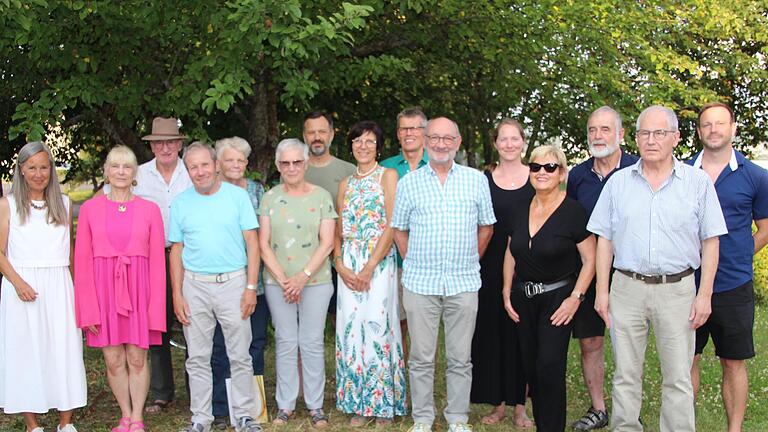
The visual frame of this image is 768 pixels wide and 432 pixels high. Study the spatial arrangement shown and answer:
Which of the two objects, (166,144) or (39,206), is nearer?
(39,206)

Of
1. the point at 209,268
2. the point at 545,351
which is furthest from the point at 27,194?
the point at 545,351

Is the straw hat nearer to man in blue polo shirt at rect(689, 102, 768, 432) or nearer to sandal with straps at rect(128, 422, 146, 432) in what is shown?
sandal with straps at rect(128, 422, 146, 432)

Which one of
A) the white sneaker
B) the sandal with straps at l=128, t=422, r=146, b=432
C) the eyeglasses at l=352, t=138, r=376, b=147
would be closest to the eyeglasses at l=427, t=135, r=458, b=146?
the eyeglasses at l=352, t=138, r=376, b=147

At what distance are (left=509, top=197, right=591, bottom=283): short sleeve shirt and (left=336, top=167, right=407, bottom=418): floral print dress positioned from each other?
932 mm

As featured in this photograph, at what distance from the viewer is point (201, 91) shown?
20.7 feet

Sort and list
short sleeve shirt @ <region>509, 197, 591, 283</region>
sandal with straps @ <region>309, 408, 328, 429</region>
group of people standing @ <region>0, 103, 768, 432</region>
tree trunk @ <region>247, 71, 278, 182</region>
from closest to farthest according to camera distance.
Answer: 1. group of people standing @ <region>0, 103, 768, 432</region>
2. short sleeve shirt @ <region>509, 197, 591, 283</region>
3. sandal with straps @ <region>309, 408, 328, 429</region>
4. tree trunk @ <region>247, 71, 278, 182</region>

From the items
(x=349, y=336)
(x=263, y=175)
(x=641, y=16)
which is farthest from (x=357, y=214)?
(x=641, y=16)

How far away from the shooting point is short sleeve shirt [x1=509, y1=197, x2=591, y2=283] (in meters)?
4.77

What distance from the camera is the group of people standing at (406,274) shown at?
4.53m

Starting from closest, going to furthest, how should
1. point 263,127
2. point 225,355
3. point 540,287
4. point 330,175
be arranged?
point 540,287 < point 225,355 < point 330,175 < point 263,127

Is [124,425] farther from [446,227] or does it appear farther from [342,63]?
[342,63]

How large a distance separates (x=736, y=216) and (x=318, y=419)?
2.89m

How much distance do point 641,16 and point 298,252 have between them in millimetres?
4740

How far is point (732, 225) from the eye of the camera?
464 cm
